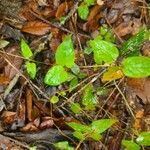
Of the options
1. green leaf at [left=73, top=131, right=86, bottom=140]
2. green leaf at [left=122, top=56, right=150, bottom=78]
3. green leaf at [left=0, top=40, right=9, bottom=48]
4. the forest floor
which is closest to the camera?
green leaf at [left=122, top=56, right=150, bottom=78]

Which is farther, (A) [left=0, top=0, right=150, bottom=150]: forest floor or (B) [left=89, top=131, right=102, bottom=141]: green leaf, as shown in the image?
(A) [left=0, top=0, right=150, bottom=150]: forest floor

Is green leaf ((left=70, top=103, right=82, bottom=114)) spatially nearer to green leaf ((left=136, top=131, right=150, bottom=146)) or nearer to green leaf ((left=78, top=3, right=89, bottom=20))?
green leaf ((left=136, top=131, right=150, bottom=146))

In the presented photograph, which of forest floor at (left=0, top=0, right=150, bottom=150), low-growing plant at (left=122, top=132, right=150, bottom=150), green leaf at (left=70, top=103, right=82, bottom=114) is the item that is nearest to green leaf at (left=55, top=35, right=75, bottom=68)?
forest floor at (left=0, top=0, right=150, bottom=150)

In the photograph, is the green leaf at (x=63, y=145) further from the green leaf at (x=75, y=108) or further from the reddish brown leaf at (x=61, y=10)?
the reddish brown leaf at (x=61, y=10)

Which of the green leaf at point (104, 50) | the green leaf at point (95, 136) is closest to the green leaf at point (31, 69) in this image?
the green leaf at point (104, 50)

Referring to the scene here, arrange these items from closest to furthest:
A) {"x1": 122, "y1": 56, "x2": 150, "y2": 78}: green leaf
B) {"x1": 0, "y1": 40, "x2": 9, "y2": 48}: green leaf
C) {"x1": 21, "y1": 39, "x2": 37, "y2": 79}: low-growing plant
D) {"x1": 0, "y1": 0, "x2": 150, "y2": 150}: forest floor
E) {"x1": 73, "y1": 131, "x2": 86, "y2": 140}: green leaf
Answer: {"x1": 122, "y1": 56, "x2": 150, "y2": 78}: green leaf
{"x1": 73, "y1": 131, "x2": 86, "y2": 140}: green leaf
{"x1": 0, "y1": 0, "x2": 150, "y2": 150}: forest floor
{"x1": 21, "y1": 39, "x2": 37, "y2": 79}: low-growing plant
{"x1": 0, "y1": 40, "x2": 9, "y2": 48}: green leaf

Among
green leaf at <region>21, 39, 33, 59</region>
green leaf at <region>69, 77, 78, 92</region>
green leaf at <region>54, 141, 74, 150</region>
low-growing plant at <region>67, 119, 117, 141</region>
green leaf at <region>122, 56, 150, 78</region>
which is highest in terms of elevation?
green leaf at <region>21, 39, 33, 59</region>
